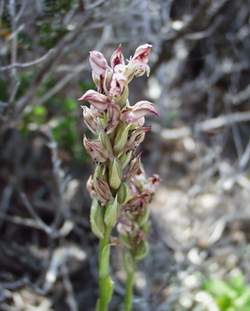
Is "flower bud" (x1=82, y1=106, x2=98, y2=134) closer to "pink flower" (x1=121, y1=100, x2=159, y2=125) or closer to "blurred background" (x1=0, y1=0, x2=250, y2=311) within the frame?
"pink flower" (x1=121, y1=100, x2=159, y2=125)

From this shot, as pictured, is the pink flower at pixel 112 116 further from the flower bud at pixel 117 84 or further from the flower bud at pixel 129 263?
the flower bud at pixel 129 263

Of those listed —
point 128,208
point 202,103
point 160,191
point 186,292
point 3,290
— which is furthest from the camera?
point 202,103

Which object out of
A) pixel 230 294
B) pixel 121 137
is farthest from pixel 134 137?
pixel 230 294

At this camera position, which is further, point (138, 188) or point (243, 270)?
point (243, 270)

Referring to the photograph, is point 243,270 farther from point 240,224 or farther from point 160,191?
point 160,191

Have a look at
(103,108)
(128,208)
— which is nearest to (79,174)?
(128,208)

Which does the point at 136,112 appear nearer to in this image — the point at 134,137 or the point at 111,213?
the point at 134,137

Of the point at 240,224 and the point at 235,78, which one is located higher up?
the point at 235,78

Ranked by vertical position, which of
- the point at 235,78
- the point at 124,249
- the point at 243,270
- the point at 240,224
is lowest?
the point at 124,249
